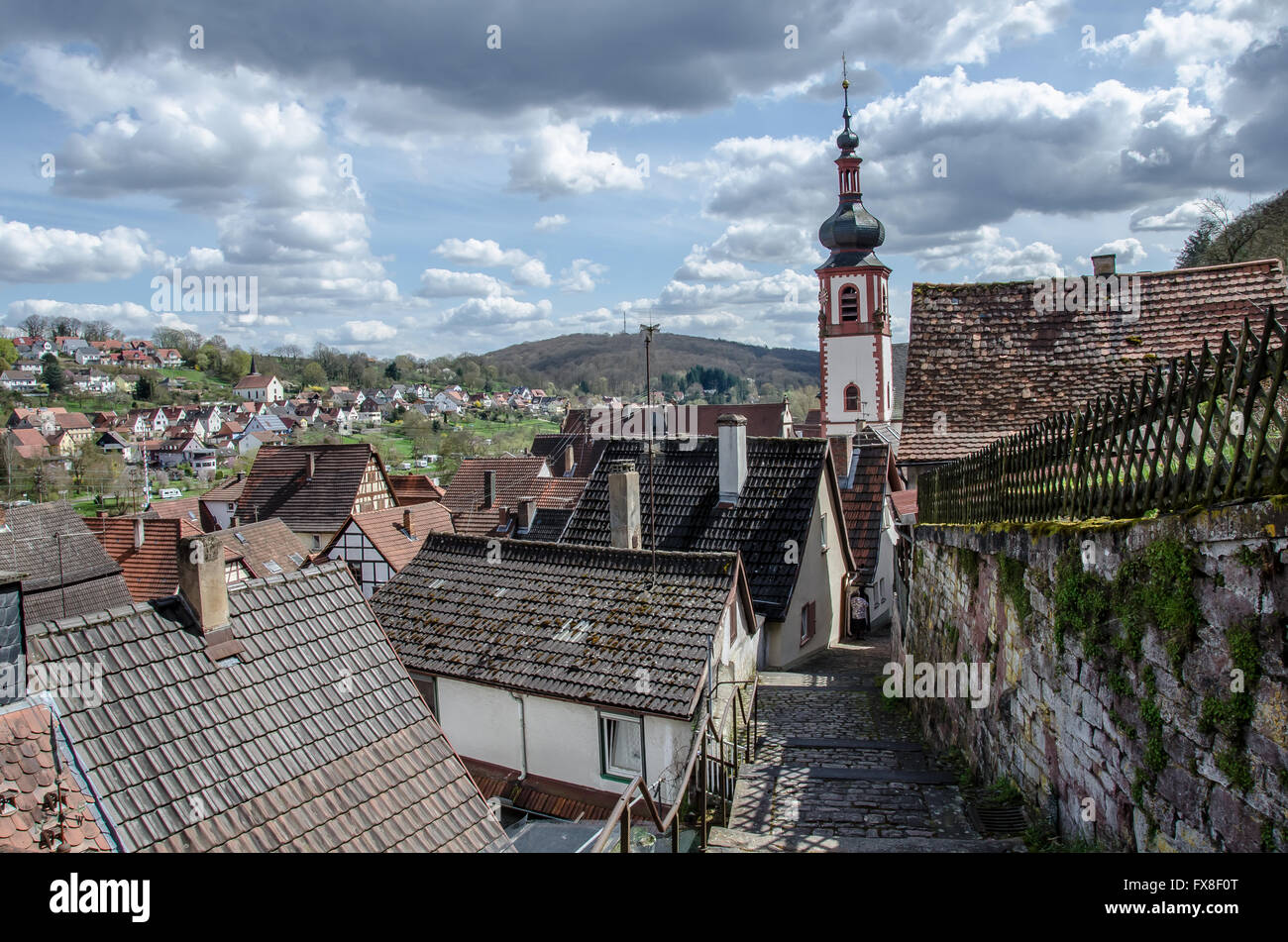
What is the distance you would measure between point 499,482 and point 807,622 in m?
20.1

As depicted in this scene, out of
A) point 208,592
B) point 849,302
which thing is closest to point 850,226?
point 849,302

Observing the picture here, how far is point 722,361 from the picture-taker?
191125 mm

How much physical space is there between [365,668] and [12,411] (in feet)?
382

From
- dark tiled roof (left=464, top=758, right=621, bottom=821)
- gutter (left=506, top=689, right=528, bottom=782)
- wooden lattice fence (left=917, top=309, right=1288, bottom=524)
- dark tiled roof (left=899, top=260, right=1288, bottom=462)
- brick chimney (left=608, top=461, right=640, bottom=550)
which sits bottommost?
dark tiled roof (left=464, top=758, right=621, bottom=821)

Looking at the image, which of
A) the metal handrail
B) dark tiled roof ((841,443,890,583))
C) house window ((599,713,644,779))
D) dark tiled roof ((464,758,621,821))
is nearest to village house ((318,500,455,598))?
dark tiled roof ((841,443,890,583))

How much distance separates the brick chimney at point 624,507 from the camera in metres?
15.8

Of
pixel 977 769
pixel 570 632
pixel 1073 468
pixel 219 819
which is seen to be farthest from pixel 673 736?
pixel 1073 468

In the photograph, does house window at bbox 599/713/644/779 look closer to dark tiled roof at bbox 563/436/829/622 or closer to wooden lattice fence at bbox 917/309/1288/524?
wooden lattice fence at bbox 917/309/1288/524

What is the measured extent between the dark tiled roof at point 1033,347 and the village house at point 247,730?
8.68 m

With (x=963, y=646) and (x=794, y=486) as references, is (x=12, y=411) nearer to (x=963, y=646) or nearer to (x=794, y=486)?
(x=794, y=486)

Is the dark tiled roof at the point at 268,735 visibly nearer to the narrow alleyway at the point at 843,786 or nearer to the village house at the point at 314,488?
the narrow alleyway at the point at 843,786

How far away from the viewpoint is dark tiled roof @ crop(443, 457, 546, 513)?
34.1 metres

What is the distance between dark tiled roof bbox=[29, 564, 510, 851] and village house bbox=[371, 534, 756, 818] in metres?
3.06

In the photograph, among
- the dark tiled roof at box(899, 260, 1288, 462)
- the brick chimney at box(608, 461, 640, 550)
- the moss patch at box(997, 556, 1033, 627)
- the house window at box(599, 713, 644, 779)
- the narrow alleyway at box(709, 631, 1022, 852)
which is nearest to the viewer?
the moss patch at box(997, 556, 1033, 627)
